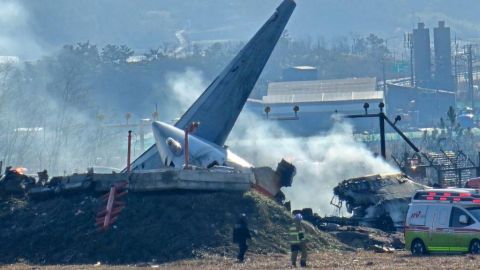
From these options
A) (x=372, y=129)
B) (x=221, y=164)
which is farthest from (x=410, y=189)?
(x=372, y=129)

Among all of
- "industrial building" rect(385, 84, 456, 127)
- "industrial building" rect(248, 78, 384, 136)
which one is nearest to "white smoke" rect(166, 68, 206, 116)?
"industrial building" rect(248, 78, 384, 136)

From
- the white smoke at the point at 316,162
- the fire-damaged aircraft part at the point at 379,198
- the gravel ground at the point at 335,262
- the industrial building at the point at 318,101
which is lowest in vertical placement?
the gravel ground at the point at 335,262

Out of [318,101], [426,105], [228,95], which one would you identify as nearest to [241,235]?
[228,95]

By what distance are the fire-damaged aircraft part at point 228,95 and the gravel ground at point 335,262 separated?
17745 millimetres

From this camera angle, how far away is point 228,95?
204 feet

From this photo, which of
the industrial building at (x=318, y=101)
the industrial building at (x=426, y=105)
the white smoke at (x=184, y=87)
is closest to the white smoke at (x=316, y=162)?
the industrial building at (x=318, y=101)

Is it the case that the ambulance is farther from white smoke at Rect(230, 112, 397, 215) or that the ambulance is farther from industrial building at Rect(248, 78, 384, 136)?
industrial building at Rect(248, 78, 384, 136)

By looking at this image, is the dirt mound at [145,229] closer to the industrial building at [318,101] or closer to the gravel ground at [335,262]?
the gravel ground at [335,262]

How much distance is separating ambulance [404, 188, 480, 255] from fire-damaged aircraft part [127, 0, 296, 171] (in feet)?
55.8

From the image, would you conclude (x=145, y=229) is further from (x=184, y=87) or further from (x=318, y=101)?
(x=184, y=87)

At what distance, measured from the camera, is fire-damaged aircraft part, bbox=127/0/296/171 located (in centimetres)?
6053

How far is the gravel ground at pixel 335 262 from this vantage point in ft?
121

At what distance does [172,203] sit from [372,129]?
10561 cm

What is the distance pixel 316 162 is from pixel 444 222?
3899 cm
